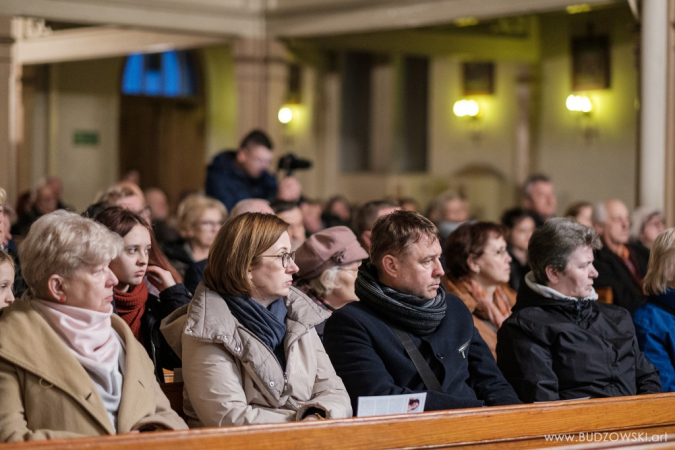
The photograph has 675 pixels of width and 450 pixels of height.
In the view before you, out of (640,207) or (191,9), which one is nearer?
(640,207)

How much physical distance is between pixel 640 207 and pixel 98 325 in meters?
6.21

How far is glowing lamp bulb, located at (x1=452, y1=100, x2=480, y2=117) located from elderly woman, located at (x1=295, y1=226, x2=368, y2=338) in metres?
9.32

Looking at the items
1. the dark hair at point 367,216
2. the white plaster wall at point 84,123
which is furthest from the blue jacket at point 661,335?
the white plaster wall at point 84,123

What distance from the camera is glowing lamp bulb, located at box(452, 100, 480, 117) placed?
1366cm

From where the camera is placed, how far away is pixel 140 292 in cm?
409

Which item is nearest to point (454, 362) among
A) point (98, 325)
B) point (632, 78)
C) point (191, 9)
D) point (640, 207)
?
point (98, 325)

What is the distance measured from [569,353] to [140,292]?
1814 mm

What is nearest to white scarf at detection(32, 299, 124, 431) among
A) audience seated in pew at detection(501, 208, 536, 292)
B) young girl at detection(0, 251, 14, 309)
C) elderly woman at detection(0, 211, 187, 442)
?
elderly woman at detection(0, 211, 187, 442)

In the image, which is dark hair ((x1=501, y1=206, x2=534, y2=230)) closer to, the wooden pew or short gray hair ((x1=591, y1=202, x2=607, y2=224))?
short gray hair ((x1=591, y1=202, x2=607, y2=224))

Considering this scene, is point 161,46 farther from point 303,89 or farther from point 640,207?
point 640,207

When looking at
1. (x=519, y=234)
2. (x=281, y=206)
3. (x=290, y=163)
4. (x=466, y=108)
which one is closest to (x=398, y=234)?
(x=281, y=206)

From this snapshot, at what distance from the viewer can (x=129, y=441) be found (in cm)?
271

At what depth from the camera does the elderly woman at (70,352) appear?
2.92 m

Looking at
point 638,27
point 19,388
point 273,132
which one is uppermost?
point 638,27
